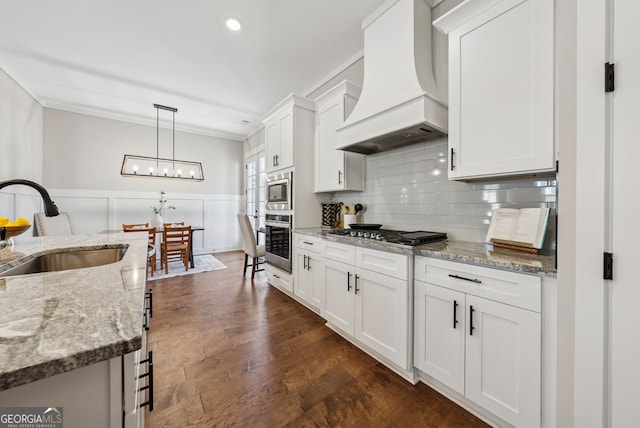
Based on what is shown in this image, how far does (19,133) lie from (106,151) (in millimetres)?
1308

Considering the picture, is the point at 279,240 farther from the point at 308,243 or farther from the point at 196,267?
the point at 196,267

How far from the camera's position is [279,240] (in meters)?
3.32

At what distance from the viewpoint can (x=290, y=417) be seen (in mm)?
1396

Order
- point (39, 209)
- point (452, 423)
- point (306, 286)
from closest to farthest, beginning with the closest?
point (452, 423)
point (306, 286)
point (39, 209)

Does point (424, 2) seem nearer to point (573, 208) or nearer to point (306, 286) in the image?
point (573, 208)

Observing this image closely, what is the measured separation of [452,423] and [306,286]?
66.3 inches

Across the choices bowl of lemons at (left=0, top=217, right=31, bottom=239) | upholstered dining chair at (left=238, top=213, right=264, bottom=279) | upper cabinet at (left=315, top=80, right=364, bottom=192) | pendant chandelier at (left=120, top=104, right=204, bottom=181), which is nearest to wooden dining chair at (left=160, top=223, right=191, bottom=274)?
Result: pendant chandelier at (left=120, top=104, right=204, bottom=181)

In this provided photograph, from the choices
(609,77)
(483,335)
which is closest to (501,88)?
(609,77)

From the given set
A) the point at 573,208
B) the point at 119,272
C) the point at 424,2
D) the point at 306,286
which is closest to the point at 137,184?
the point at 306,286

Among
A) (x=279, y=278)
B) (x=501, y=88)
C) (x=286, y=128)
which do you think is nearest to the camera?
(x=501, y=88)

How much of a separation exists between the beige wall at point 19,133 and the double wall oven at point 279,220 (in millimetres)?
3358

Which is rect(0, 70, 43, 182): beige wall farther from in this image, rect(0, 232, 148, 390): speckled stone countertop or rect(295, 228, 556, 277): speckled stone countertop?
rect(295, 228, 556, 277): speckled stone countertop

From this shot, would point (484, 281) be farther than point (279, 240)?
No

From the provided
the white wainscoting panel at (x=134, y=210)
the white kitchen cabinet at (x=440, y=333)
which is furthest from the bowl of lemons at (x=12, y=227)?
the white wainscoting panel at (x=134, y=210)
